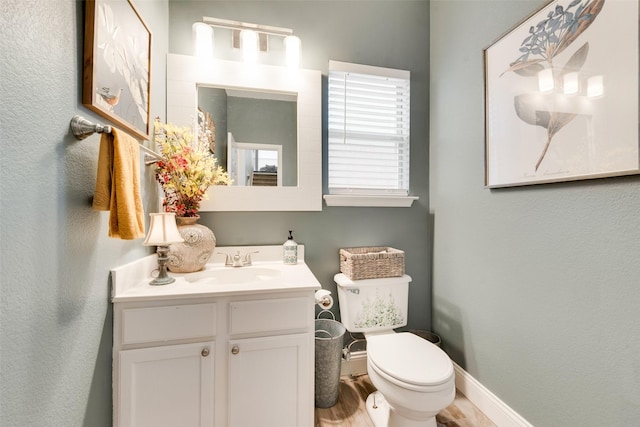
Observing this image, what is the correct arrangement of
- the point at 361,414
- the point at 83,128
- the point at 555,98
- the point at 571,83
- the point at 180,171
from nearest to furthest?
the point at 571,83
the point at 83,128
the point at 555,98
the point at 180,171
the point at 361,414

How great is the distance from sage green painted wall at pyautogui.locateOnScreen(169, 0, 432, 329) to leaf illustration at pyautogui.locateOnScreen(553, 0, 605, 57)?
3.08 feet

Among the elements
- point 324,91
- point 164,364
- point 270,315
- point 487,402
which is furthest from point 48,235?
point 487,402

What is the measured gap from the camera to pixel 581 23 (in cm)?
91

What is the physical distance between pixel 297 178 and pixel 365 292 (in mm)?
796

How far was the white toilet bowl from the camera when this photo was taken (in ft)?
3.55

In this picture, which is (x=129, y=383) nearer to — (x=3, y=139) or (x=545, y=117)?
(x=3, y=139)

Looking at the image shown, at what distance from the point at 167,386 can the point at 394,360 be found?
94cm

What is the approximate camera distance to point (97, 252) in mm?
950

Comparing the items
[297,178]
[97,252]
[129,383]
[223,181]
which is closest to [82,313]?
[97,252]

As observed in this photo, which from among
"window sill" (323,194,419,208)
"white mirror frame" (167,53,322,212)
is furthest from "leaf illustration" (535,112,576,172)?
"white mirror frame" (167,53,322,212)

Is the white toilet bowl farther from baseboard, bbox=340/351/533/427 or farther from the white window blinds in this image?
the white window blinds

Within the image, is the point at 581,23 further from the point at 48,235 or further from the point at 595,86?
the point at 48,235

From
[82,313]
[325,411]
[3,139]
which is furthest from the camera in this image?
[325,411]

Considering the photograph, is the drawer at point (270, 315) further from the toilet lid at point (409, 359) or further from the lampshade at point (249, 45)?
the lampshade at point (249, 45)
